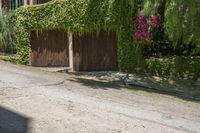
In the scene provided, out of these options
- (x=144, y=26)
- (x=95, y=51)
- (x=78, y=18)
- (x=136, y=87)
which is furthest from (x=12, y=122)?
(x=95, y=51)

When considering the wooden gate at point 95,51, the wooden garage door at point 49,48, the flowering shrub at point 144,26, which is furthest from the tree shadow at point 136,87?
the wooden garage door at point 49,48

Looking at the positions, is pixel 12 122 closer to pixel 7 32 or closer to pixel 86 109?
pixel 86 109

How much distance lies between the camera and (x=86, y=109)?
29.4ft

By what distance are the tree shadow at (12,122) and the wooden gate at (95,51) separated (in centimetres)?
782

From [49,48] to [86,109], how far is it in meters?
8.95

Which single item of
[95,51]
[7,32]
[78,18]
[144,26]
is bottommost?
[95,51]

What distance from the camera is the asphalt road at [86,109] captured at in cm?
759

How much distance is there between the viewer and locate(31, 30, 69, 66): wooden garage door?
17203 millimetres

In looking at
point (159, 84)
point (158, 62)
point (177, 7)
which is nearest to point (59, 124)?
point (177, 7)

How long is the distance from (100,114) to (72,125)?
107 cm

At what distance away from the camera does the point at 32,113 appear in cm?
846

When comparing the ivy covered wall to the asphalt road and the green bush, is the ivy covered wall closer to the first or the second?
the green bush

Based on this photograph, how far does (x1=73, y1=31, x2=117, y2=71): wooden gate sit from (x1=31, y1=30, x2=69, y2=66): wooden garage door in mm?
892

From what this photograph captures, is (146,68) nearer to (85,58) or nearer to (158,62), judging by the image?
(158,62)
